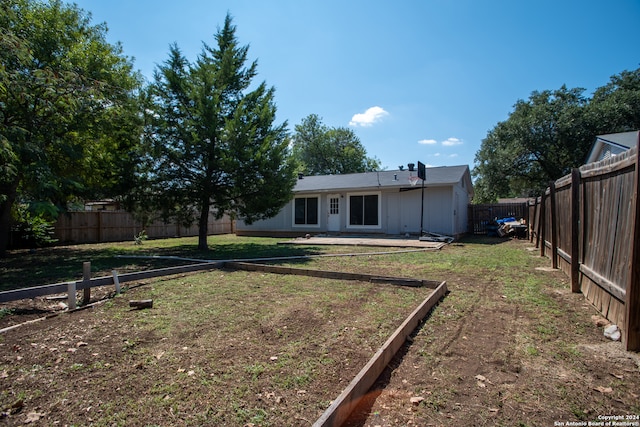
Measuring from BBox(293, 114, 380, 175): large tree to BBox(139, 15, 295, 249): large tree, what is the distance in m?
30.7

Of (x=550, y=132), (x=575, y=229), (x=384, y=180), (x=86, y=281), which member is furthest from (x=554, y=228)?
(x=550, y=132)

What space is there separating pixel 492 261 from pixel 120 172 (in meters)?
12.3

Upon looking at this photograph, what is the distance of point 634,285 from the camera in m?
2.89

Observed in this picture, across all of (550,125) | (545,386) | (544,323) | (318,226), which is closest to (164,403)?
(545,386)

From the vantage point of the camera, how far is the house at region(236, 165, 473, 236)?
49.6ft

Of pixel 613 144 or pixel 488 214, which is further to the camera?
pixel 488 214

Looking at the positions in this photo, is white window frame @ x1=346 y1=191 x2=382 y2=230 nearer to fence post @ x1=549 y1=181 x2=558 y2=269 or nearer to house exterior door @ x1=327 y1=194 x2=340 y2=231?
house exterior door @ x1=327 y1=194 x2=340 y2=231

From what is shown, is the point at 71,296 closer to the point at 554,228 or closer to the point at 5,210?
the point at 554,228

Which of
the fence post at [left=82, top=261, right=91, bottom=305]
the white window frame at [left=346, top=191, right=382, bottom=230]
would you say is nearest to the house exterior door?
the white window frame at [left=346, top=191, right=382, bottom=230]

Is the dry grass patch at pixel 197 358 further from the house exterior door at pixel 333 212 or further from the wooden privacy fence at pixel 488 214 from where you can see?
the wooden privacy fence at pixel 488 214

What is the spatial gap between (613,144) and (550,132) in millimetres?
13181

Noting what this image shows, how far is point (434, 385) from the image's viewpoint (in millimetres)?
2482

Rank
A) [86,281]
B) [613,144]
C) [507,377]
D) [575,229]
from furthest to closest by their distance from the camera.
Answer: [613,144] < [575,229] < [86,281] < [507,377]

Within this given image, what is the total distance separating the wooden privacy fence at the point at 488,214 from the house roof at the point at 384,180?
1787 mm
